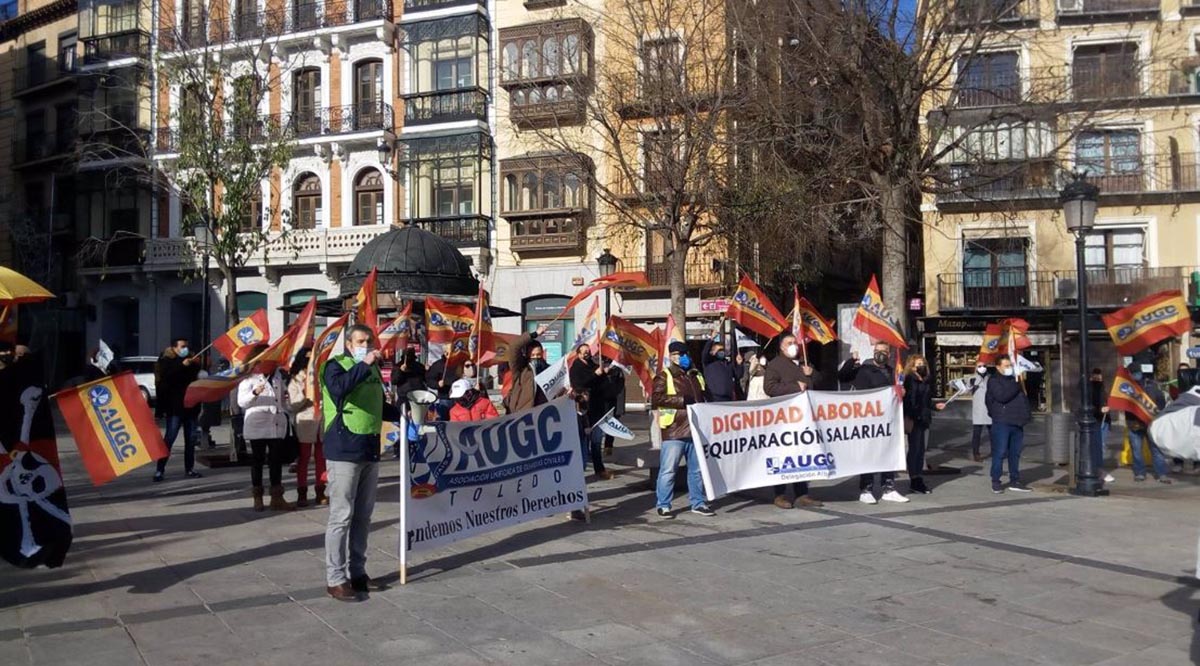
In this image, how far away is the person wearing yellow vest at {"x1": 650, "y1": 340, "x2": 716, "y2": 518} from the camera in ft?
32.5

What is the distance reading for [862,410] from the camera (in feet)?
35.9

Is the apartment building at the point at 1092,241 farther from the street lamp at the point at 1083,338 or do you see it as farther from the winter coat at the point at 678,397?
the winter coat at the point at 678,397

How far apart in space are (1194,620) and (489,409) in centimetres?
620

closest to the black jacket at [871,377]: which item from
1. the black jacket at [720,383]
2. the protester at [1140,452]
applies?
the black jacket at [720,383]

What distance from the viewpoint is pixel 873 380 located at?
11.5 metres

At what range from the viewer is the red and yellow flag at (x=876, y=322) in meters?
13.8

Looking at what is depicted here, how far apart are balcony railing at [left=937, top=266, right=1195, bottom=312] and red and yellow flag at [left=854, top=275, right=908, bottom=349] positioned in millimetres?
19551

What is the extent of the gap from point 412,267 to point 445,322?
18.1 ft

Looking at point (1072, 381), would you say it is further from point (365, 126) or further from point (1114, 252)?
point (365, 126)

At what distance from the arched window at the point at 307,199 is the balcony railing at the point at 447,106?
435 centimetres

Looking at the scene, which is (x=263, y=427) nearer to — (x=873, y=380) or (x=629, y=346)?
(x=629, y=346)

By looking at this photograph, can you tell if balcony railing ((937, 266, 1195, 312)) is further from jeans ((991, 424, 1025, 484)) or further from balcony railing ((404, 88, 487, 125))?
jeans ((991, 424, 1025, 484))

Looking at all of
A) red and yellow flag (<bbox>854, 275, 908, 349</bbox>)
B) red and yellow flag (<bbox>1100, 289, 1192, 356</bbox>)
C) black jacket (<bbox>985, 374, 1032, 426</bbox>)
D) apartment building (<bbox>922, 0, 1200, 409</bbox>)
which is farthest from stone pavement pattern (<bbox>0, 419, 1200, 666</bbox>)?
apartment building (<bbox>922, 0, 1200, 409</bbox>)

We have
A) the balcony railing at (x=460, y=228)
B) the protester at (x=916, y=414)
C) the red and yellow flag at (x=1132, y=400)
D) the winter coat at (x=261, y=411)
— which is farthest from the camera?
the balcony railing at (x=460, y=228)
